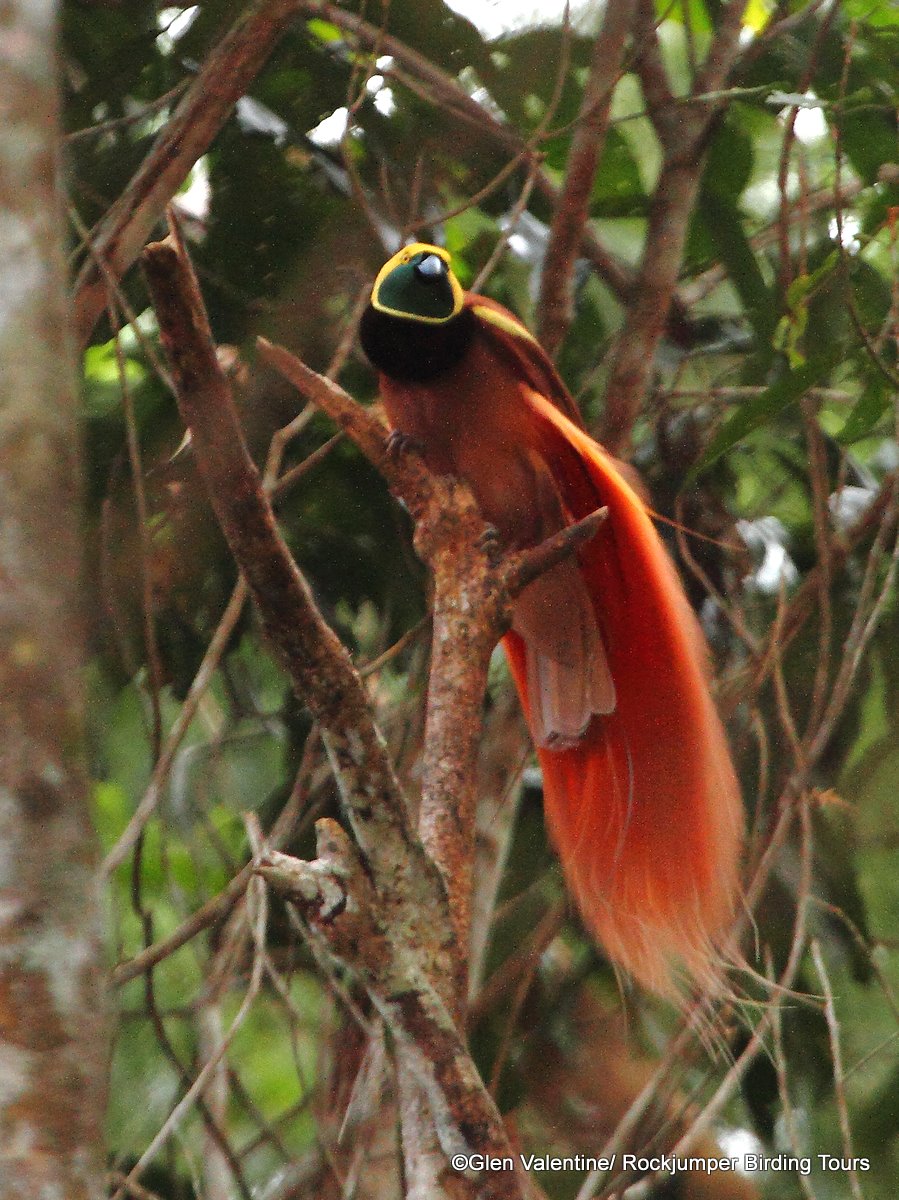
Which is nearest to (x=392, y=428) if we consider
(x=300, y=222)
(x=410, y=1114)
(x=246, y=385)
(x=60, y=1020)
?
(x=246, y=385)

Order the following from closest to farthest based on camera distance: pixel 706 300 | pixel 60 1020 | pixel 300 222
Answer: pixel 60 1020 < pixel 300 222 < pixel 706 300

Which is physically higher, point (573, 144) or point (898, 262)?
point (573, 144)

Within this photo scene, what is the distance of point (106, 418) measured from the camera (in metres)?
1.83

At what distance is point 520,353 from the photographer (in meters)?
1.57

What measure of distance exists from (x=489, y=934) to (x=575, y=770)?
1.57ft

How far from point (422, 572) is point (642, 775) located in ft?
2.25

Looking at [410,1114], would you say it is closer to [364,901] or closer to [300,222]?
[364,901]

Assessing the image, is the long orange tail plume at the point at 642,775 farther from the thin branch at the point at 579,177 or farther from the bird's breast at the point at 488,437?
the thin branch at the point at 579,177

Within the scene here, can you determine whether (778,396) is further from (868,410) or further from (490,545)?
(490,545)

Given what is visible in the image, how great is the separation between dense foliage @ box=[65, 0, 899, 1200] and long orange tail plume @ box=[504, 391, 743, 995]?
0.25 metres

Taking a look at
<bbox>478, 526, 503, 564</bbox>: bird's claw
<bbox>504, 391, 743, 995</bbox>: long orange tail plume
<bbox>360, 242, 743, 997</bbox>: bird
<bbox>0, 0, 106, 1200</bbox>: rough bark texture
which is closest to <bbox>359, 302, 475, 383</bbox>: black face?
<bbox>360, 242, 743, 997</bbox>: bird

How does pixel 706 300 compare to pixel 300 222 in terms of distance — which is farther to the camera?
pixel 706 300

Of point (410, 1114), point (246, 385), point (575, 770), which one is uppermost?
point (246, 385)

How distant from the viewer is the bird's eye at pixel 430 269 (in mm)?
1509
